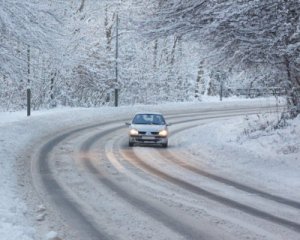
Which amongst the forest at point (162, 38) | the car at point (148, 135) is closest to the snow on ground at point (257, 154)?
the car at point (148, 135)

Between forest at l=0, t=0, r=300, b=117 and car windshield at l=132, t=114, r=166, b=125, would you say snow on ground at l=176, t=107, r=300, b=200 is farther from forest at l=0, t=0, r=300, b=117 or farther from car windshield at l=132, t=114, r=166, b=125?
forest at l=0, t=0, r=300, b=117

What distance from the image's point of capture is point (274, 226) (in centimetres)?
967

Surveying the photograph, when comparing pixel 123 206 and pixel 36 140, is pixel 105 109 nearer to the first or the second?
pixel 36 140

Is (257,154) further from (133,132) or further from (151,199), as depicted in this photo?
(151,199)

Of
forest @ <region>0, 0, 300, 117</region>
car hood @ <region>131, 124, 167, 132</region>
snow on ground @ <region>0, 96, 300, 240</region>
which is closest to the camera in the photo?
snow on ground @ <region>0, 96, 300, 240</region>

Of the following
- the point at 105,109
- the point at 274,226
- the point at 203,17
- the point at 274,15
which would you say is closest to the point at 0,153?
the point at 203,17

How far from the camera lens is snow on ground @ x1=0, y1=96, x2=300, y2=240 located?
33.2 ft

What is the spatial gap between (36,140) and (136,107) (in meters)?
19.9

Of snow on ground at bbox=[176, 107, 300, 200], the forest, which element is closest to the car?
snow on ground at bbox=[176, 107, 300, 200]

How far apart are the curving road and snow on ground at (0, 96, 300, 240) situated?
2.31ft

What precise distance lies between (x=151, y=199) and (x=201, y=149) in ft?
33.2

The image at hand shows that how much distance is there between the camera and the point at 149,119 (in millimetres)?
24844

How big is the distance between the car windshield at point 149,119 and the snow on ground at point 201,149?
4.64 ft

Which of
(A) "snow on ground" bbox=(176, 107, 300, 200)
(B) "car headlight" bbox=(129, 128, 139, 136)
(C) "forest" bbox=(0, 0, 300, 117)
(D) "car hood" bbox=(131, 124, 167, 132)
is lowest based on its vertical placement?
(A) "snow on ground" bbox=(176, 107, 300, 200)
